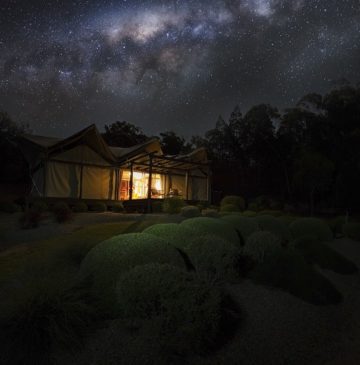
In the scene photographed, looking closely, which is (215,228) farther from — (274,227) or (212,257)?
(274,227)

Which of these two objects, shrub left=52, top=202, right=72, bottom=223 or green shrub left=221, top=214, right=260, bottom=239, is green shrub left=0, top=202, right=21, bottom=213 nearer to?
shrub left=52, top=202, right=72, bottom=223

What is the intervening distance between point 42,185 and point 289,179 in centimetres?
2186

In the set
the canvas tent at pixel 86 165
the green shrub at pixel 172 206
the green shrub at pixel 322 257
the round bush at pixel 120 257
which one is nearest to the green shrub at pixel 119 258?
the round bush at pixel 120 257

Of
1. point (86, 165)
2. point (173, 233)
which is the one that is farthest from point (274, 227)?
point (86, 165)

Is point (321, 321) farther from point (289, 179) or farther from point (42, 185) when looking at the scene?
point (289, 179)

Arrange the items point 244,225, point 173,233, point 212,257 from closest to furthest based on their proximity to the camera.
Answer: point 212,257 → point 173,233 → point 244,225

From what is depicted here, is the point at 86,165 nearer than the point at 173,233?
No

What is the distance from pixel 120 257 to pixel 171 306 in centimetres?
131

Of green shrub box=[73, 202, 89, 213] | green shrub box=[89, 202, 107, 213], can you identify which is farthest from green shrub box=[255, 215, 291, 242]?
green shrub box=[89, 202, 107, 213]

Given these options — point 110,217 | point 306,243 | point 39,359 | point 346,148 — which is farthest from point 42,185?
point 346,148

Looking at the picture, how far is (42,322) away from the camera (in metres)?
3.74

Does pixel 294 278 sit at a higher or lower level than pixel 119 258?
lower

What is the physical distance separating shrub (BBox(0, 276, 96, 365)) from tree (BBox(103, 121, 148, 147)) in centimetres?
2985

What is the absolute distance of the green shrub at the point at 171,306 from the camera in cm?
375
